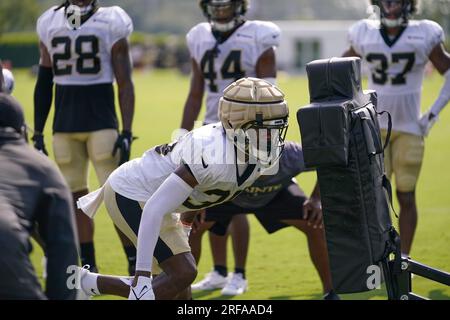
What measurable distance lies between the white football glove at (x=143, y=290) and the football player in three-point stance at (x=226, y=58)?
95.5 inches

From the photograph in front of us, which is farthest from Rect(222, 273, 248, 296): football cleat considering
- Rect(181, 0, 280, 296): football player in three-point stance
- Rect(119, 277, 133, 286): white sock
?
Rect(119, 277, 133, 286): white sock

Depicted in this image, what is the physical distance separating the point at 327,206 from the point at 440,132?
12658 millimetres

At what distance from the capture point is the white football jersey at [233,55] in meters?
6.98

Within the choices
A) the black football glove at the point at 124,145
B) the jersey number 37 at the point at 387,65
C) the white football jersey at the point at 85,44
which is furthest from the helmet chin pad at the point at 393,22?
the black football glove at the point at 124,145

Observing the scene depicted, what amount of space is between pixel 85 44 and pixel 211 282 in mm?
1860

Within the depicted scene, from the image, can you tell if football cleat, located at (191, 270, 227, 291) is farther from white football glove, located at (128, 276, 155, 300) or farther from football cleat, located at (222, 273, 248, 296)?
white football glove, located at (128, 276, 155, 300)

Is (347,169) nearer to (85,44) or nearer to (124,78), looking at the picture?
(124,78)

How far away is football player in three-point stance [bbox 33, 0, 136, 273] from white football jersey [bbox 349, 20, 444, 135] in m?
1.78

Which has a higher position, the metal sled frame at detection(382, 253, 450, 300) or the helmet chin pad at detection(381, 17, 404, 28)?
the helmet chin pad at detection(381, 17, 404, 28)

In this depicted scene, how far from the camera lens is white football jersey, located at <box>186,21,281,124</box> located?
6977 millimetres

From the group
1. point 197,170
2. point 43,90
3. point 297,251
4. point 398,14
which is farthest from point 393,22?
point 197,170

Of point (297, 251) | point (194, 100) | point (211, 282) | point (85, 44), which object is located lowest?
point (297, 251)

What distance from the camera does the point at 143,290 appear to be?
14.6ft

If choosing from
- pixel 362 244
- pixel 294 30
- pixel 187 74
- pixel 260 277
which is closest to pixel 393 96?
pixel 260 277
